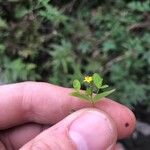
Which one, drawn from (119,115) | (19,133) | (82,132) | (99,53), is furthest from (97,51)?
(82,132)

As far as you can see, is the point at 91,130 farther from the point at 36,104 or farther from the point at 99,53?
the point at 99,53

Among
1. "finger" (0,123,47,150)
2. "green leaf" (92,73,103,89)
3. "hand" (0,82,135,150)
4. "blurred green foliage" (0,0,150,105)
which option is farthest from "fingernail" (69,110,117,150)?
"blurred green foliage" (0,0,150,105)

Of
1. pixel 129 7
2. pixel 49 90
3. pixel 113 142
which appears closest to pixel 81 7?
pixel 129 7

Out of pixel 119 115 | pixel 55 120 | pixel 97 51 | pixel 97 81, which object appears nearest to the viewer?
pixel 97 81

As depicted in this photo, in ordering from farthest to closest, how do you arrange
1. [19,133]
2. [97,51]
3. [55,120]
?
[97,51]
[19,133]
[55,120]

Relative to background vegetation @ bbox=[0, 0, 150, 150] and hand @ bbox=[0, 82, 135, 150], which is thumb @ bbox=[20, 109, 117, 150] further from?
background vegetation @ bbox=[0, 0, 150, 150]

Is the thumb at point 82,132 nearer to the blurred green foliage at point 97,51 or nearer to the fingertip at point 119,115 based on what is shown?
the fingertip at point 119,115

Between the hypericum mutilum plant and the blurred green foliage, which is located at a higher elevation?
the hypericum mutilum plant
